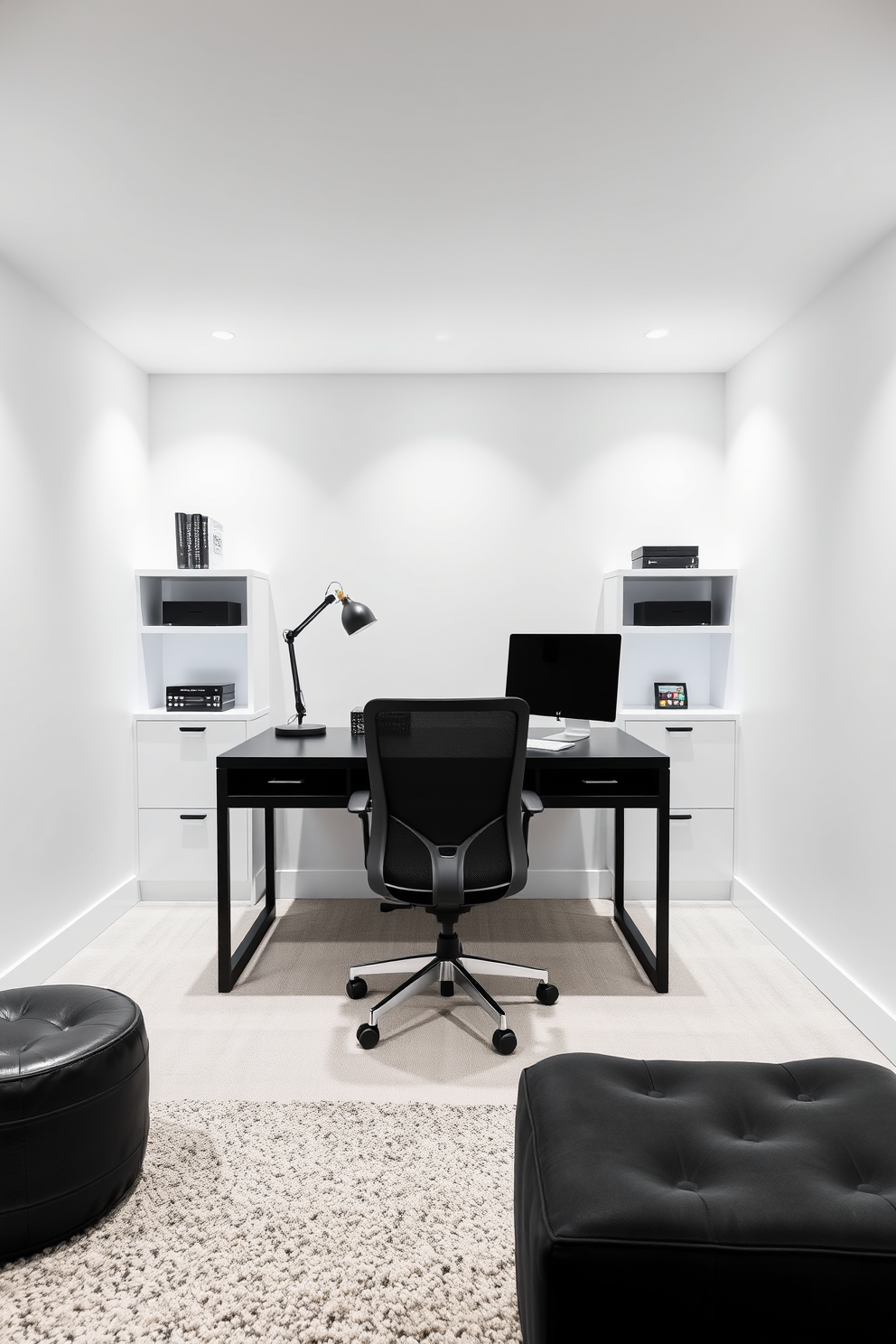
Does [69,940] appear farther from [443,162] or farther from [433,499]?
[443,162]

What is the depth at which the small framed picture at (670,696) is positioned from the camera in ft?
13.3

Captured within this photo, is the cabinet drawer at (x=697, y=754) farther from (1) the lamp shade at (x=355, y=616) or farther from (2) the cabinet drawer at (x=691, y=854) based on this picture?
(1) the lamp shade at (x=355, y=616)

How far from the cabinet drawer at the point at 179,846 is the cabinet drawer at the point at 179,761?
0.06 metres

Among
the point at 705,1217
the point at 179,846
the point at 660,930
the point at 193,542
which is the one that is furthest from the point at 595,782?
the point at 193,542

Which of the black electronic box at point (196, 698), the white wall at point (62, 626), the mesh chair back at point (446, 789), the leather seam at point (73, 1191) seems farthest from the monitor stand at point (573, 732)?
the leather seam at point (73, 1191)

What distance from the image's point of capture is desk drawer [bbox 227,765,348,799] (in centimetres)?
299

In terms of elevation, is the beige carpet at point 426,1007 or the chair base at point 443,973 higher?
the chair base at point 443,973

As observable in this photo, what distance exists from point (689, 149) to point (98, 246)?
1895 mm

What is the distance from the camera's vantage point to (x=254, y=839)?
3945 mm

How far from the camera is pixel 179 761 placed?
388 cm

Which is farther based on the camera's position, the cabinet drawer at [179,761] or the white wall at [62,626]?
the cabinet drawer at [179,761]

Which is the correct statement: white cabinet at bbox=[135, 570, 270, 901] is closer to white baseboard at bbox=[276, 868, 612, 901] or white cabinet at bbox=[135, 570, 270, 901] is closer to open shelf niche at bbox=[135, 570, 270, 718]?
open shelf niche at bbox=[135, 570, 270, 718]

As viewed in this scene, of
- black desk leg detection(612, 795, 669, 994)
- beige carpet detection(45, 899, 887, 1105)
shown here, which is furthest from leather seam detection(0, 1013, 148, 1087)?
black desk leg detection(612, 795, 669, 994)

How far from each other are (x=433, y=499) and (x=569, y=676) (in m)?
1.26
